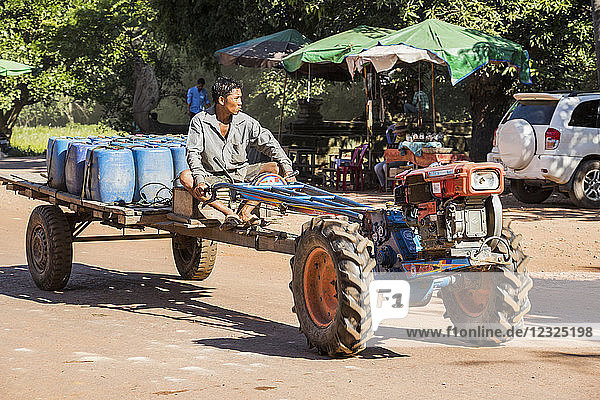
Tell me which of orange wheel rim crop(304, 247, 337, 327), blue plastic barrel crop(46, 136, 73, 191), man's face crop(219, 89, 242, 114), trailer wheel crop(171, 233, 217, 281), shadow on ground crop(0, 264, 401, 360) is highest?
man's face crop(219, 89, 242, 114)

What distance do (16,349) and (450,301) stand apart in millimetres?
3375

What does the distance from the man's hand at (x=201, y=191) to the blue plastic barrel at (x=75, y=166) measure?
1945 millimetres

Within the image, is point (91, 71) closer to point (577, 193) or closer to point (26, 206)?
point (26, 206)

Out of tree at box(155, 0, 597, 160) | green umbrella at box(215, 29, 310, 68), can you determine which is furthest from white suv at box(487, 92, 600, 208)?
green umbrella at box(215, 29, 310, 68)

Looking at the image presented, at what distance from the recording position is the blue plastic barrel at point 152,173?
881cm

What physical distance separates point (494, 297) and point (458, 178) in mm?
977

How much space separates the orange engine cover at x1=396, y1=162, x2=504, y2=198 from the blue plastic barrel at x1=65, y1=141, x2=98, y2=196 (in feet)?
13.5

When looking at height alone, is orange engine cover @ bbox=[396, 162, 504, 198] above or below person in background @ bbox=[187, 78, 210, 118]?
below

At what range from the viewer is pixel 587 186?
51.1 feet

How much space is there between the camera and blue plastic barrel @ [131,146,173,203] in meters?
8.81

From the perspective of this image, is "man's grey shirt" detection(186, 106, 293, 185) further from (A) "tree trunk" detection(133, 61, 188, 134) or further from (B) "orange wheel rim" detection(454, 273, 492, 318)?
(A) "tree trunk" detection(133, 61, 188, 134)

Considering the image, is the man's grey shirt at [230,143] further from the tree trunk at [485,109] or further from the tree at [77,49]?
the tree at [77,49]

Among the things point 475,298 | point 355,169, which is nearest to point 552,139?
point 355,169

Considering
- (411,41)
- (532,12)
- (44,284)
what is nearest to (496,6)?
(532,12)
